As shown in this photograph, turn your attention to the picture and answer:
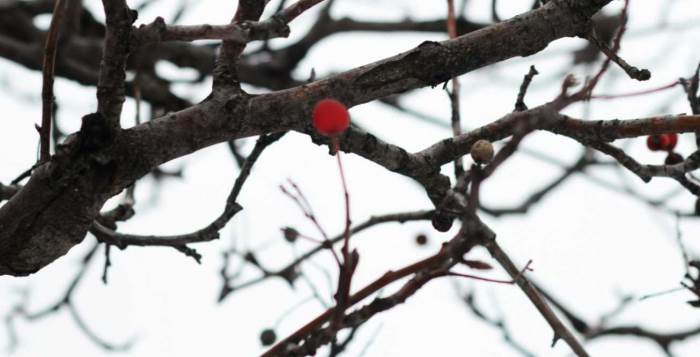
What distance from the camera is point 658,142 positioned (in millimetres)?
2723

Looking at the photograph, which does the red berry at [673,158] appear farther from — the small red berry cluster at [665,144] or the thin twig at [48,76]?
the thin twig at [48,76]

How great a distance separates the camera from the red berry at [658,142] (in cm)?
271

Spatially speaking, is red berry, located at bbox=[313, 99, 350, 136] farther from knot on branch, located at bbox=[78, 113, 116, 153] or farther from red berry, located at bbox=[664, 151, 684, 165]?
red berry, located at bbox=[664, 151, 684, 165]

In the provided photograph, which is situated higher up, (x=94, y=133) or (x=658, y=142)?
(x=658, y=142)

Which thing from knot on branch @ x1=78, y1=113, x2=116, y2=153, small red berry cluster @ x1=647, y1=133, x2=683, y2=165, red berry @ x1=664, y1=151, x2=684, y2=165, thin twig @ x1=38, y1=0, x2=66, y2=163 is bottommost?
knot on branch @ x1=78, y1=113, x2=116, y2=153

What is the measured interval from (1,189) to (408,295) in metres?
1.60

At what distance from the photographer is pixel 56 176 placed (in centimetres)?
175

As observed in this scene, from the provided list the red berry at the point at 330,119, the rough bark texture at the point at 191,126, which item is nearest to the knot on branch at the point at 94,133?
the rough bark texture at the point at 191,126

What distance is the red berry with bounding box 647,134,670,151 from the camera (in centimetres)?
271

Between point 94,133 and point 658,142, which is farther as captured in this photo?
point 658,142

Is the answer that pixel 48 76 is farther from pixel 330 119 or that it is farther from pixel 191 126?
pixel 330 119

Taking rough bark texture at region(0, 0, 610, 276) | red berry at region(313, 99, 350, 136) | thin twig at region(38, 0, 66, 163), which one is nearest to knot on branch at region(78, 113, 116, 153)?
rough bark texture at region(0, 0, 610, 276)

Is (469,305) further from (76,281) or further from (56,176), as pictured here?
(56,176)

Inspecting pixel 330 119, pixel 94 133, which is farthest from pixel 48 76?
pixel 330 119
